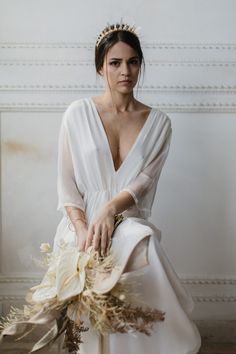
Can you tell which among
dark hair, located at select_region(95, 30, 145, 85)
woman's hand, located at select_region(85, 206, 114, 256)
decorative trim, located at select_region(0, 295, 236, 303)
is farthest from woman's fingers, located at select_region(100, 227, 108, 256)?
decorative trim, located at select_region(0, 295, 236, 303)

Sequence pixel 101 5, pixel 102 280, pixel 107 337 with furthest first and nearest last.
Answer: pixel 101 5, pixel 107 337, pixel 102 280

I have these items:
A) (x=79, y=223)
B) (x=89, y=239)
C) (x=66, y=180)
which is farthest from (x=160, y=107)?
(x=89, y=239)

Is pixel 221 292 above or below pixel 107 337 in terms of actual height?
below

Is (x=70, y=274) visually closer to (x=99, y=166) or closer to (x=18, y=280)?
(x=99, y=166)

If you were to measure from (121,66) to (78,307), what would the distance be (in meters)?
A: 0.92

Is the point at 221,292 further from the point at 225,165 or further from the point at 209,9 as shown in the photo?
the point at 209,9

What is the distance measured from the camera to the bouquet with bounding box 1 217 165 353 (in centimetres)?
165

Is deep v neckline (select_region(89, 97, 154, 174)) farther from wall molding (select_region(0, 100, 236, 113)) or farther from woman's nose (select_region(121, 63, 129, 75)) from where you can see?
wall molding (select_region(0, 100, 236, 113))

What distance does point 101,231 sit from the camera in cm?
194

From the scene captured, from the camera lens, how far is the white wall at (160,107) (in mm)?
2795

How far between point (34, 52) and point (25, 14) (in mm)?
185

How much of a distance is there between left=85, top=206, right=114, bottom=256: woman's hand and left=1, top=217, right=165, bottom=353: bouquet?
0.12m

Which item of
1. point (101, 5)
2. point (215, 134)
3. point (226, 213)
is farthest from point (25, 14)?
point (226, 213)

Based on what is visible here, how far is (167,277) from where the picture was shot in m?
1.84
